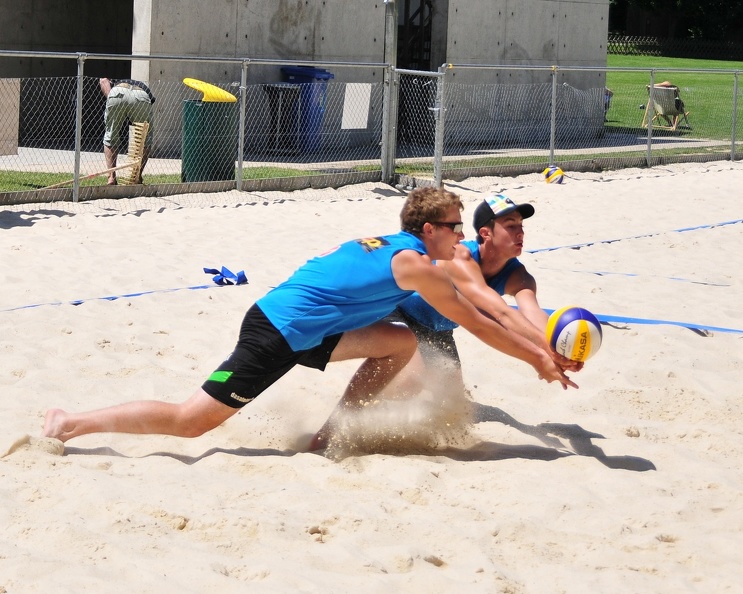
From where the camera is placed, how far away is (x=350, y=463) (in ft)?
16.0

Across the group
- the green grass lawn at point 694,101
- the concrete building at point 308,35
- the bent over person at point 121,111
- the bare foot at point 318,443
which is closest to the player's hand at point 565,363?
the bare foot at point 318,443

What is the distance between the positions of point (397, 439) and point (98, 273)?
3.96 meters

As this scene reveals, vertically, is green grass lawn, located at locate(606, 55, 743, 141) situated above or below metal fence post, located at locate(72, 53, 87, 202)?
above

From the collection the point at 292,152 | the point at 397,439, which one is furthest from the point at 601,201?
the point at 397,439

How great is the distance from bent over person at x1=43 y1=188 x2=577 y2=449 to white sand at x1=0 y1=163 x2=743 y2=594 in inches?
7.6

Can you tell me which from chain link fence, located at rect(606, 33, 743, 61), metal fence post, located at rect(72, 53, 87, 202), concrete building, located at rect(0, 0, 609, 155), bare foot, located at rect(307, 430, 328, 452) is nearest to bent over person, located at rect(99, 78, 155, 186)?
metal fence post, located at rect(72, 53, 87, 202)

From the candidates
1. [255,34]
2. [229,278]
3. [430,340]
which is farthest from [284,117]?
[430,340]

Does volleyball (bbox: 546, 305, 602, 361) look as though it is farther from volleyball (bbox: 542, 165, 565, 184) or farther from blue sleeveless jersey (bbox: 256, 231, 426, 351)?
volleyball (bbox: 542, 165, 565, 184)

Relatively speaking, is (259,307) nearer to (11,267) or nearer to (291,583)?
(291,583)

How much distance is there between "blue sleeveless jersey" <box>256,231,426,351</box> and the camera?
4711mm

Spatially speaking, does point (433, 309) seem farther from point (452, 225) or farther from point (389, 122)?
point (389, 122)

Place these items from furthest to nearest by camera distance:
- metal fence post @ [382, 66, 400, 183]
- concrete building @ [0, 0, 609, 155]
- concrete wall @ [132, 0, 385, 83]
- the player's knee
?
1. concrete building @ [0, 0, 609, 155]
2. concrete wall @ [132, 0, 385, 83]
3. metal fence post @ [382, 66, 400, 183]
4. the player's knee

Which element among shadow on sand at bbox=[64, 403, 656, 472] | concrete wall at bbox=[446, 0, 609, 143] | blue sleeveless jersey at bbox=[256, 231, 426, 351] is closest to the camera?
blue sleeveless jersey at bbox=[256, 231, 426, 351]

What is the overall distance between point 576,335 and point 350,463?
116 centimetres
